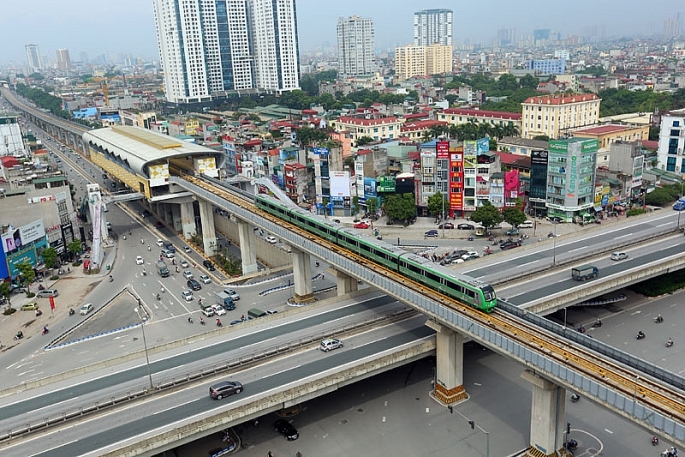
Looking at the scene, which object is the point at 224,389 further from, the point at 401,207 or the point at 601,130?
the point at 601,130

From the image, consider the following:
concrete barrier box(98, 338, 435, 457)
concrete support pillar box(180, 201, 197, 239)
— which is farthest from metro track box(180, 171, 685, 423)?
concrete support pillar box(180, 201, 197, 239)

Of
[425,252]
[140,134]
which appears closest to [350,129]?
[140,134]

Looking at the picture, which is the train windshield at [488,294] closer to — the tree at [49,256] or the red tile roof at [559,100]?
the tree at [49,256]

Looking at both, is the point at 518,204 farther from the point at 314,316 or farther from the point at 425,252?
the point at 314,316

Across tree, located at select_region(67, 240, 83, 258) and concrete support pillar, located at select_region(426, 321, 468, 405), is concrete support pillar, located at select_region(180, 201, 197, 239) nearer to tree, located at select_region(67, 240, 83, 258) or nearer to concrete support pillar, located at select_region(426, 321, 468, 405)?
tree, located at select_region(67, 240, 83, 258)

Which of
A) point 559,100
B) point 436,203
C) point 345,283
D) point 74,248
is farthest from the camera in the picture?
point 559,100

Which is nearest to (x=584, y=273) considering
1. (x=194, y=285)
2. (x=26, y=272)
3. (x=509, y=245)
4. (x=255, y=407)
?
(x=509, y=245)
